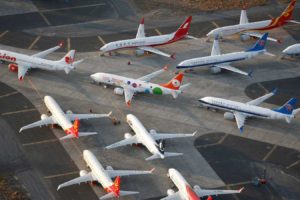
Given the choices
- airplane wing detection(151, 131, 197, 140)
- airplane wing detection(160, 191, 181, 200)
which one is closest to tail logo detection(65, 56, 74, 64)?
airplane wing detection(151, 131, 197, 140)

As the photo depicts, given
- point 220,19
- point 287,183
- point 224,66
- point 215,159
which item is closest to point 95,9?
point 220,19

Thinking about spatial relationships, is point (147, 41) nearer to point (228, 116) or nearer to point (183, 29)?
point (183, 29)

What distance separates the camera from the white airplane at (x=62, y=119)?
405 ft

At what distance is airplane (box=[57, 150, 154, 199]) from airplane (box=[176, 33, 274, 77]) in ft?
122

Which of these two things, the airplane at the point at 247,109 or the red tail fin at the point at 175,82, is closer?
the airplane at the point at 247,109

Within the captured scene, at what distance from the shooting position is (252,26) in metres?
162

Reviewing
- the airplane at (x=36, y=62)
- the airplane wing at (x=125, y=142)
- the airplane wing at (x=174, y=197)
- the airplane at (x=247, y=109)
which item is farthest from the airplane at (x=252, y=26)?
the airplane wing at (x=174, y=197)

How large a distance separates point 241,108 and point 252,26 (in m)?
35.7

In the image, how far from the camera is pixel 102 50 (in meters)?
153

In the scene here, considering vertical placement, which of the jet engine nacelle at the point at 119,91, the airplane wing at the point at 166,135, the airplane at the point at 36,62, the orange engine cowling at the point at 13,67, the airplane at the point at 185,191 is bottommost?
the airplane at the point at 185,191

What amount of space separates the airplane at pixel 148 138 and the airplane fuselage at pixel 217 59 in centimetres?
2204

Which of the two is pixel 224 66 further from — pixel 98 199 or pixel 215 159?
pixel 98 199

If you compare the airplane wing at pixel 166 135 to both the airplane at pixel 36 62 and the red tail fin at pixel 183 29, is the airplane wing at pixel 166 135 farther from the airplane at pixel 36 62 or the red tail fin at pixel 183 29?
the red tail fin at pixel 183 29

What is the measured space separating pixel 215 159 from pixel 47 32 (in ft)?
198
